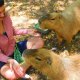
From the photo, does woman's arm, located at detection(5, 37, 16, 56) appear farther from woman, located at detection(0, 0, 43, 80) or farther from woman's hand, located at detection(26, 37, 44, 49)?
woman's hand, located at detection(26, 37, 44, 49)

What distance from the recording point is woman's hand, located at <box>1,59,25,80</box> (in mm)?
3727

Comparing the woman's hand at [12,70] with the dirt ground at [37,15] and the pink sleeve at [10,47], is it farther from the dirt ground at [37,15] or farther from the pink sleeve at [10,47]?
the dirt ground at [37,15]

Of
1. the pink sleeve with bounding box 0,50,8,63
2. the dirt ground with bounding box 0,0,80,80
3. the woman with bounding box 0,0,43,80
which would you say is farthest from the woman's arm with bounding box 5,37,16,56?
the dirt ground with bounding box 0,0,80,80

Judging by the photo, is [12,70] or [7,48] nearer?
[12,70]

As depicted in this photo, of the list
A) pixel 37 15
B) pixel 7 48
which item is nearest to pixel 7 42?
pixel 7 48

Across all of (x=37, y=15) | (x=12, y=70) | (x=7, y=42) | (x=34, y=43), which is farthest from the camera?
(x=37, y=15)

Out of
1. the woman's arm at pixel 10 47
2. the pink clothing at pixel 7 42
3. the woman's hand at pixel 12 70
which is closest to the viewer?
the woman's hand at pixel 12 70

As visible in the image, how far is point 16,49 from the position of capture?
4.10m

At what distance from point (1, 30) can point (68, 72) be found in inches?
40.1

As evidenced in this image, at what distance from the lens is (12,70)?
3.79m

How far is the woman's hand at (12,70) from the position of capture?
147 inches

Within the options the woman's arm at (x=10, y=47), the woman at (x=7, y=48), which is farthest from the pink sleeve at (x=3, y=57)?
the woman's arm at (x=10, y=47)

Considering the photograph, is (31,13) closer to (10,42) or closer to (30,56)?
(10,42)

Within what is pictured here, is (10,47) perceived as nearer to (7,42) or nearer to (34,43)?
(7,42)
